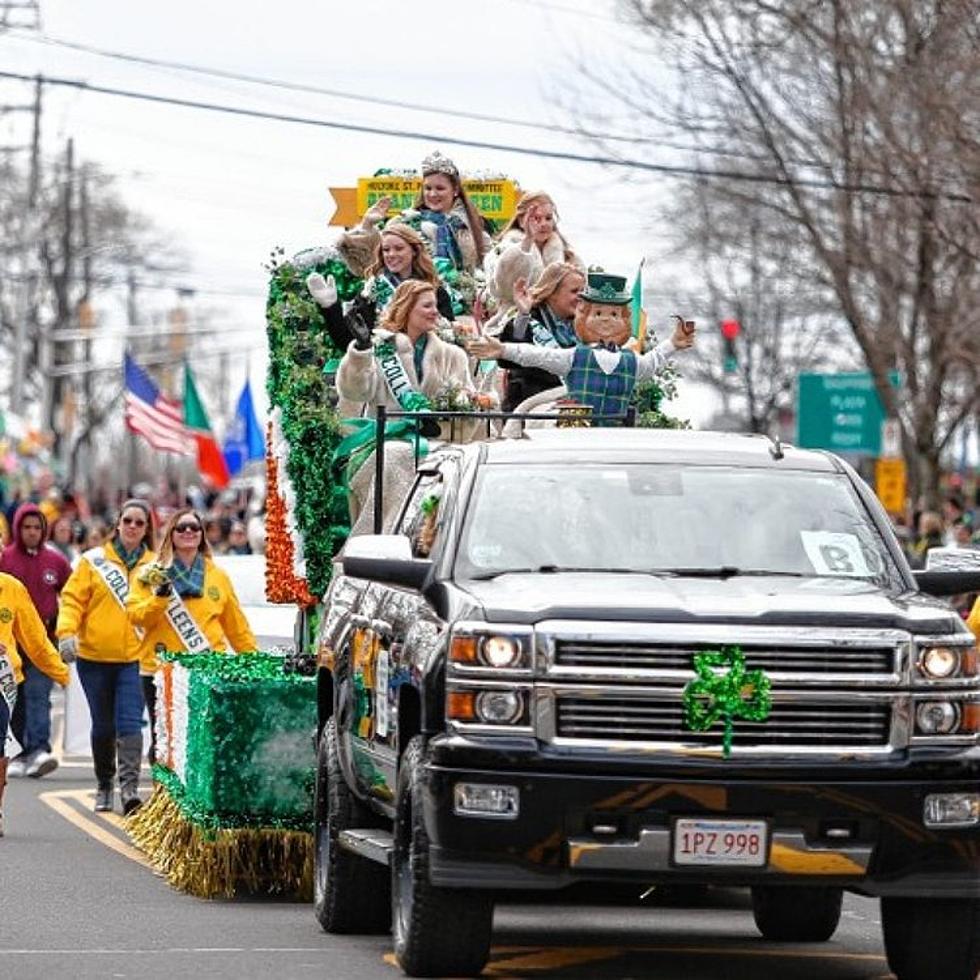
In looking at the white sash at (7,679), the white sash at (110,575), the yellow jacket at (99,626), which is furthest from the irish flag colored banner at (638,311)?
the white sash at (7,679)

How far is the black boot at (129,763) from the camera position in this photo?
19.2 m

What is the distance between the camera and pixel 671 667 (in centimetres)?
1073

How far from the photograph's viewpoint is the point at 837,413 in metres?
41.2

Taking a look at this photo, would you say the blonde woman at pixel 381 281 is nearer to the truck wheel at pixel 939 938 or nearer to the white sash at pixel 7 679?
the white sash at pixel 7 679

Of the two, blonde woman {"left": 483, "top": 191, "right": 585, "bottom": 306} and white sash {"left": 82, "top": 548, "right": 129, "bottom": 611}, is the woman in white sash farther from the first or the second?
blonde woman {"left": 483, "top": 191, "right": 585, "bottom": 306}

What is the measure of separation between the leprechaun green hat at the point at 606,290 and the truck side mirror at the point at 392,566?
4.61 m

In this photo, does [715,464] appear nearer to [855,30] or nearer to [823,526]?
[823,526]

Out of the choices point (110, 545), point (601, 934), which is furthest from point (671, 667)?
point (110, 545)

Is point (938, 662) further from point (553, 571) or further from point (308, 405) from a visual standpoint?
point (308, 405)

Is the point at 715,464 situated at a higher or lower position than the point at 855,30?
lower

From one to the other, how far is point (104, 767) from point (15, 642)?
1.73 m

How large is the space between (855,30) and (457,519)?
27.7m

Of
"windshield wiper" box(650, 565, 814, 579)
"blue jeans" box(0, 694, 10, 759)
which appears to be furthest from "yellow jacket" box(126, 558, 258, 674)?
"windshield wiper" box(650, 565, 814, 579)

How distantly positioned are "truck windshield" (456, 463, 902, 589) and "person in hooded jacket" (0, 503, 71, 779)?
1030 cm
